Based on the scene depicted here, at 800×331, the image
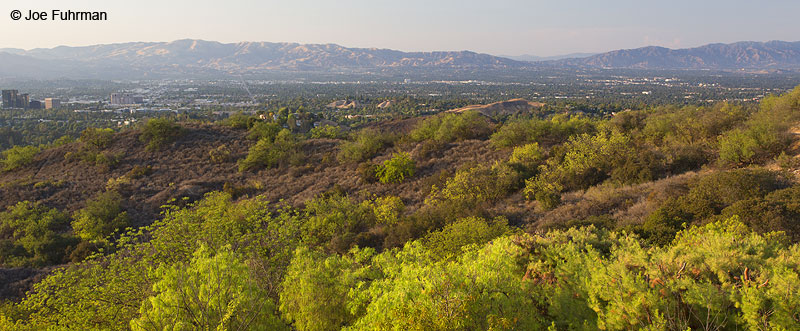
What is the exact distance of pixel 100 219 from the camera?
76.5 feet

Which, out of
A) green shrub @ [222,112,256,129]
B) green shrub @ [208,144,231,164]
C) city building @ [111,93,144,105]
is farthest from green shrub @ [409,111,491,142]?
city building @ [111,93,144,105]

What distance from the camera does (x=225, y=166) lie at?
3609 centimetres

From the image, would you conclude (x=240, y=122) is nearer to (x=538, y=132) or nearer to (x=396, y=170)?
(x=396, y=170)

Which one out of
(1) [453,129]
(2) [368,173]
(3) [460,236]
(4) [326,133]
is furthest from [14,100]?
(3) [460,236]

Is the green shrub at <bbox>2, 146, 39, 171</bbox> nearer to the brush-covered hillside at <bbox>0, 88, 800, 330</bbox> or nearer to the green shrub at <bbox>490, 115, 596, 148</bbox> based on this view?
the brush-covered hillside at <bbox>0, 88, 800, 330</bbox>

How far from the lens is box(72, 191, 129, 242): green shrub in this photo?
22.5m

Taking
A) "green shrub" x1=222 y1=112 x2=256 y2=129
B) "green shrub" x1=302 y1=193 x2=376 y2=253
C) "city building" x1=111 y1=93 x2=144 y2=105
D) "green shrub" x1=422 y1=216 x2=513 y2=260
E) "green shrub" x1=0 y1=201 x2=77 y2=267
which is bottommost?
"green shrub" x1=0 y1=201 x2=77 y2=267

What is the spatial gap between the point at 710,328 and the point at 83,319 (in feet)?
43.0

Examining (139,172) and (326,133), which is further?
(326,133)

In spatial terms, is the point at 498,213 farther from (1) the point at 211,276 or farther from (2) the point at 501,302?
(1) the point at 211,276

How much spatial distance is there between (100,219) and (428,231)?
63.0 ft

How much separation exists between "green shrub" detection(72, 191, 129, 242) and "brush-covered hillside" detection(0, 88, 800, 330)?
12 centimetres

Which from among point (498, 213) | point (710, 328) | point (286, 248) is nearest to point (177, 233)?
point (286, 248)

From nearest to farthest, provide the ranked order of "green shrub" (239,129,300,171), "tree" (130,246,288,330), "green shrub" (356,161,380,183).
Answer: "tree" (130,246,288,330)
"green shrub" (356,161,380,183)
"green shrub" (239,129,300,171)
